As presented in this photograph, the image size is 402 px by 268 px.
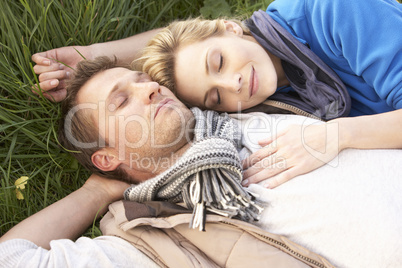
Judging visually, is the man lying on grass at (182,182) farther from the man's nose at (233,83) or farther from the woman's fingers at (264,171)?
the man's nose at (233,83)

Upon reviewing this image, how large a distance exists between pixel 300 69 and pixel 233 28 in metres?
0.51

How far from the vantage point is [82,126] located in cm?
225

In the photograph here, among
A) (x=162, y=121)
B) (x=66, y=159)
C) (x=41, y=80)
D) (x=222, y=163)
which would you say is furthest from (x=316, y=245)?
(x=41, y=80)

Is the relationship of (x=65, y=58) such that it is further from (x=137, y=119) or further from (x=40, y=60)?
(x=137, y=119)

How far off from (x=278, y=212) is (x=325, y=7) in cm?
121

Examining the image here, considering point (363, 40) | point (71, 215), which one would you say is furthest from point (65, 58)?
point (363, 40)

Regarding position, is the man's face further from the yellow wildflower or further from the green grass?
the yellow wildflower

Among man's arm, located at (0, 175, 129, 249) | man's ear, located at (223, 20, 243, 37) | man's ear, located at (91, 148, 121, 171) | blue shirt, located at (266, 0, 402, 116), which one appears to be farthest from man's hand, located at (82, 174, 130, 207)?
blue shirt, located at (266, 0, 402, 116)

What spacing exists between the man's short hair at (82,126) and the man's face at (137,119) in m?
0.06

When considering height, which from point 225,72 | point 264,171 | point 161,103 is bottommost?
point 264,171

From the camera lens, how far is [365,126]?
204 cm

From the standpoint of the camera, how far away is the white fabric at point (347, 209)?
5.79ft

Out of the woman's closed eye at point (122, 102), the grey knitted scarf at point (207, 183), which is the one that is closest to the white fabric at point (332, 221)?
the grey knitted scarf at point (207, 183)

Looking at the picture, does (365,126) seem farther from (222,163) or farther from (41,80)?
(41,80)
